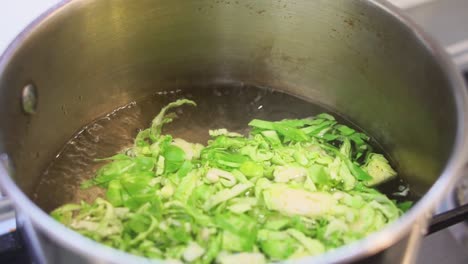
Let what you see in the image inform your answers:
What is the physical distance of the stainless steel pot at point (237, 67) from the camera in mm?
833

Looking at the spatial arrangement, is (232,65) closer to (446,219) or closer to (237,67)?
(237,67)

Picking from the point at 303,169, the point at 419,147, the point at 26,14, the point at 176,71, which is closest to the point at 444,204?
the point at 419,147

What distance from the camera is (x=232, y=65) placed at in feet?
3.70

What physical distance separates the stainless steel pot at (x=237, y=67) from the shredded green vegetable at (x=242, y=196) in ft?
0.28

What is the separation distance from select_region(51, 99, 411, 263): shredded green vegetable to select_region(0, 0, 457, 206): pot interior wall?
0.09 metres

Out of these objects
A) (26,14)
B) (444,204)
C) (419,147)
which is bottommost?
(444,204)

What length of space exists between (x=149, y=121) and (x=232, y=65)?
0.21 meters

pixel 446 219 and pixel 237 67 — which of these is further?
pixel 237 67

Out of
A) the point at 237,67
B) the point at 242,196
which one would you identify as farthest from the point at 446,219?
the point at 237,67

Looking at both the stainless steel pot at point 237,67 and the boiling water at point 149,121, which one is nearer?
the stainless steel pot at point 237,67

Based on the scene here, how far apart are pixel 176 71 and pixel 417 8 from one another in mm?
570

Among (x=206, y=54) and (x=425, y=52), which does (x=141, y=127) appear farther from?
(x=425, y=52)

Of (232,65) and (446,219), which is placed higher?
(232,65)

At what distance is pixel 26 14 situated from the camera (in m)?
0.99
